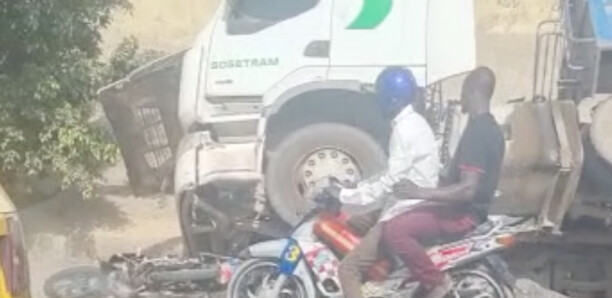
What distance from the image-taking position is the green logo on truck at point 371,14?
413 inches

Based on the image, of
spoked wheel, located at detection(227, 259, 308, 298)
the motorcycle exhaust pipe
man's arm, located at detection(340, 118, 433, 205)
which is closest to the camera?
man's arm, located at detection(340, 118, 433, 205)

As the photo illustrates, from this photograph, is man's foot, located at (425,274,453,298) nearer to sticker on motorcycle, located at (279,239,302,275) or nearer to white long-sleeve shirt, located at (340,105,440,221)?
white long-sleeve shirt, located at (340,105,440,221)

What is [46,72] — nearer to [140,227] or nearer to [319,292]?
[140,227]

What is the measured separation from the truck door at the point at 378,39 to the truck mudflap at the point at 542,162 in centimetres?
133

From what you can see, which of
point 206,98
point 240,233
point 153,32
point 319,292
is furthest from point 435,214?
point 153,32

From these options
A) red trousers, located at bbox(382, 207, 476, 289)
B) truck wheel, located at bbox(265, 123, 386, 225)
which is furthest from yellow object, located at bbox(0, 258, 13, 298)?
truck wheel, located at bbox(265, 123, 386, 225)

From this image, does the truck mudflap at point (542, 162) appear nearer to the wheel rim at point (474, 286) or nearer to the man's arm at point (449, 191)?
the wheel rim at point (474, 286)

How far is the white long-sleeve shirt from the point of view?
26.0 feet

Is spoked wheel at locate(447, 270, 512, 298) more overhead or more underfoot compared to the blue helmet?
more underfoot

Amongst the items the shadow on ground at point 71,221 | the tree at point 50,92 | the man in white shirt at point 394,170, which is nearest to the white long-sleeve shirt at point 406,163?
the man in white shirt at point 394,170

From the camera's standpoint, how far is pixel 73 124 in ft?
36.7

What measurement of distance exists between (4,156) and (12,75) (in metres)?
0.67

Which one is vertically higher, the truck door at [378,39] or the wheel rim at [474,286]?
the truck door at [378,39]

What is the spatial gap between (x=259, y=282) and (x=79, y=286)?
1.64 meters
